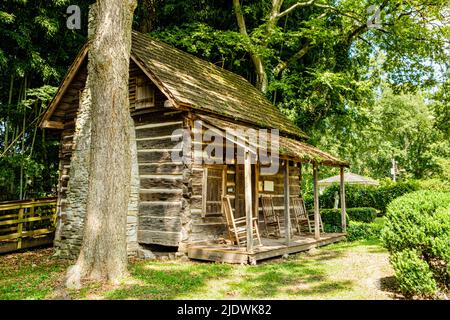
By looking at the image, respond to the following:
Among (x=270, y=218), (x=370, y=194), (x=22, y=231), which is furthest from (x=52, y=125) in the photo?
(x=370, y=194)

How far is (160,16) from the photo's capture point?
18.8m

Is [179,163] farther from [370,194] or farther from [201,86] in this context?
[370,194]

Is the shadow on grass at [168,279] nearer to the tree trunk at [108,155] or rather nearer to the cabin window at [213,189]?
the tree trunk at [108,155]

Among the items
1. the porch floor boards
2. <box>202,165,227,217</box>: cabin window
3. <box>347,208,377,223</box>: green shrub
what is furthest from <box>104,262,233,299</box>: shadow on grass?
<box>347,208,377,223</box>: green shrub

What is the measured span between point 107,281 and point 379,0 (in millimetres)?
16564

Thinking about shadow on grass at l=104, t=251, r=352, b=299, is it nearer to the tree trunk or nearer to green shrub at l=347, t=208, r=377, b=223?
the tree trunk

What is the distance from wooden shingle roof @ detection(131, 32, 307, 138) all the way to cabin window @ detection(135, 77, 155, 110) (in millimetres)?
616

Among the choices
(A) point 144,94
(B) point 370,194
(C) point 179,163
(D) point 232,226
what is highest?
(A) point 144,94

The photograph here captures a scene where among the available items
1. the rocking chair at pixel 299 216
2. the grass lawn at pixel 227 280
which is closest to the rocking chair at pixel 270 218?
the rocking chair at pixel 299 216

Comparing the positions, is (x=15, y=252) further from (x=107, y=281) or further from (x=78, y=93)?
(x=107, y=281)

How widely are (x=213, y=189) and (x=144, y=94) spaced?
3387mm

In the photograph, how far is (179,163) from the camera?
9.52 metres

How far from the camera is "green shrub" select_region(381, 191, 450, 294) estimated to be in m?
5.46

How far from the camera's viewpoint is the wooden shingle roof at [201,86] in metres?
9.69
